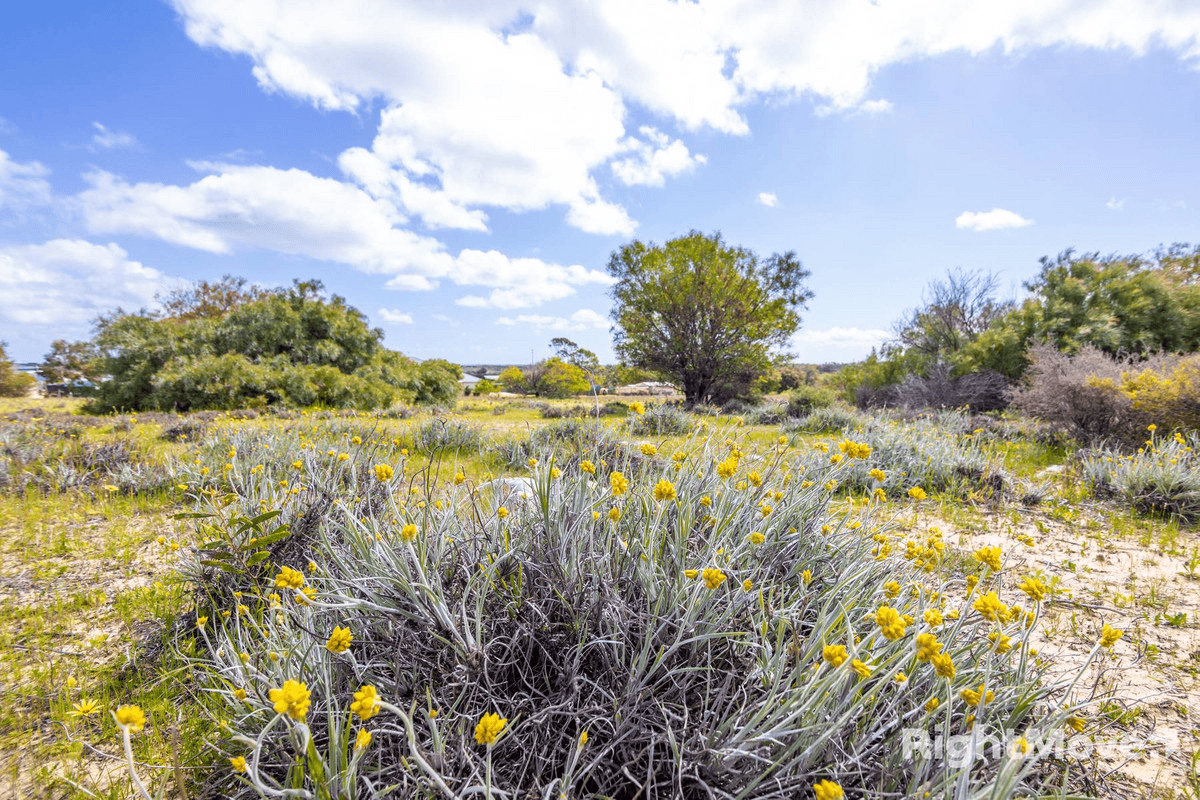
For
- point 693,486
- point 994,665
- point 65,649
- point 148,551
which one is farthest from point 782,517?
point 148,551

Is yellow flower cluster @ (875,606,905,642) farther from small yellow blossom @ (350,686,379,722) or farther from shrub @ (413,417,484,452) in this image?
shrub @ (413,417,484,452)

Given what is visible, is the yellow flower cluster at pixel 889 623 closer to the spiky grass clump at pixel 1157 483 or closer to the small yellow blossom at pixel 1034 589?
the small yellow blossom at pixel 1034 589

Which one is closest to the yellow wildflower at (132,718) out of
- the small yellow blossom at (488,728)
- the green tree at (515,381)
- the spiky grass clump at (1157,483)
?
the small yellow blossom at (488,728)

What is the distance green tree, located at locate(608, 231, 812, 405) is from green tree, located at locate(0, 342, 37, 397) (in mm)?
23697

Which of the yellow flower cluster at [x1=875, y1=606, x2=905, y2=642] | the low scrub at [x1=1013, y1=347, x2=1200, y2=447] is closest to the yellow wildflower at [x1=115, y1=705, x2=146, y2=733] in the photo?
the yellow flower cluster at [x1=875, y1=606, x2=905, y2=642]

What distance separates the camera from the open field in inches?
44.3

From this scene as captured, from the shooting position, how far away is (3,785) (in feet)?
4.45

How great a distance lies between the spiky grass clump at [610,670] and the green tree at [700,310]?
14.7m

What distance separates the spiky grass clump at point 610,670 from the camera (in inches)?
40.6

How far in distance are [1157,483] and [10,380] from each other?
31418 mm

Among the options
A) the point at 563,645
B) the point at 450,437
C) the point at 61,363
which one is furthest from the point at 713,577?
the point at 61,363

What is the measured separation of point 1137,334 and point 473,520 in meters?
16.6

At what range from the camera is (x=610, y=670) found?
1.30 m

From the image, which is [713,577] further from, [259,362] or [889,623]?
[259,362]
